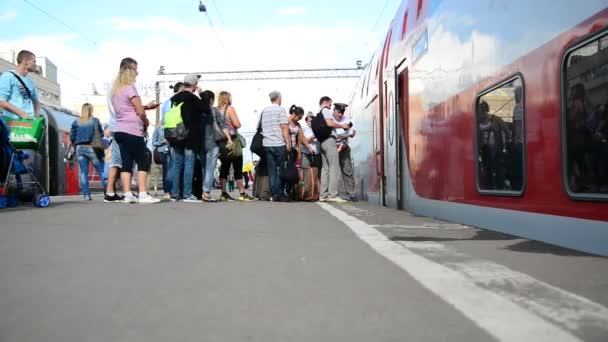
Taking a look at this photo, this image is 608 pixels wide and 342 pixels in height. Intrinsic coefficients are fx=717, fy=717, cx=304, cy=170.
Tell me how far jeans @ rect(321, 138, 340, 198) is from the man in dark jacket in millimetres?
2427

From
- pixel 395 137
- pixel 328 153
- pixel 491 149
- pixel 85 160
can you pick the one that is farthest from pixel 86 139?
pixel 491 149

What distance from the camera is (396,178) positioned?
991 cm

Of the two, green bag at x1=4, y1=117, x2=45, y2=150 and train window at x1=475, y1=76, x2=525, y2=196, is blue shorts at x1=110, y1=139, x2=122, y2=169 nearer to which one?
green bag at x1=4, y1=117, x2=45, y2=150

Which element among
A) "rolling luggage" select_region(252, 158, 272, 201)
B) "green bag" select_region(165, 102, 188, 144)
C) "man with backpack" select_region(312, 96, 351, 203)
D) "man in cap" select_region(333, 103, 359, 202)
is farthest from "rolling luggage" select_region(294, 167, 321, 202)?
"green bag" select_region(165, 102, 188, 144)

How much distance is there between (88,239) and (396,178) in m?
5.21

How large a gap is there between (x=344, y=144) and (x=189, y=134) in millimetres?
3556

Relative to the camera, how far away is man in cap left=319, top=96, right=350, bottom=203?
12.6 m

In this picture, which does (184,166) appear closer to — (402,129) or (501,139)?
(402,129)

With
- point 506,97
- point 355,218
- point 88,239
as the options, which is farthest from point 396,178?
point 88,239

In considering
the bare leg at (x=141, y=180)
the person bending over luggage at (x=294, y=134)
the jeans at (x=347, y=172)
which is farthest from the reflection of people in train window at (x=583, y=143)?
the jeans at (x=347, y=172)

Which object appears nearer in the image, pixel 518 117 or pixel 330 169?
pixel 518 117

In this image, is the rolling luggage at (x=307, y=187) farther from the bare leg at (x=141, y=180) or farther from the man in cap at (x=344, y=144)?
the bare leg at (x=141, y=180)

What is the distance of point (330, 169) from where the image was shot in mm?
12680

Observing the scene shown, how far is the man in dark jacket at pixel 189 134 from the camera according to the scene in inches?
443
